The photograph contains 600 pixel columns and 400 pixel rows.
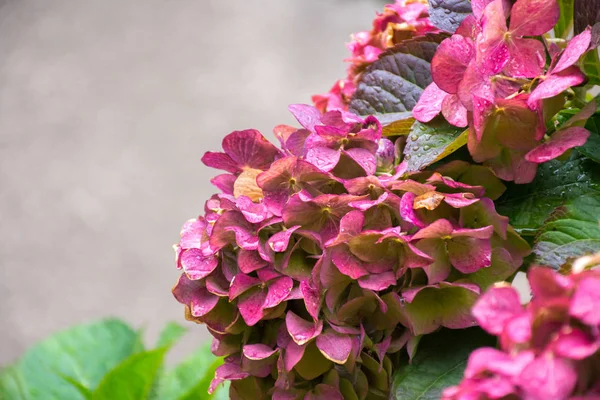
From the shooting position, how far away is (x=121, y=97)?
2.39 meters

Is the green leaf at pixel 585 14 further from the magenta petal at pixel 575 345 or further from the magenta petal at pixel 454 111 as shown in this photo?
the magenta petal at pixel 575 345

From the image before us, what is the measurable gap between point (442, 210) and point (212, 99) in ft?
7.11

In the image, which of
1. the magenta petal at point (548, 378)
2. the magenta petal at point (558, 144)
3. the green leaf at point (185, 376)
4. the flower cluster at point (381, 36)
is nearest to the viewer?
the magenta petal at point (548, 378)

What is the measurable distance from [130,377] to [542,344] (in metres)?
0.38

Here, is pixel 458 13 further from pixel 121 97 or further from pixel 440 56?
pixel 121 97

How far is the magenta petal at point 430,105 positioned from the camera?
302 mm

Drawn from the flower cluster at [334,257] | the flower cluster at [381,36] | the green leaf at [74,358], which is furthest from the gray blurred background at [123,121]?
the flower cluster at [334,257]

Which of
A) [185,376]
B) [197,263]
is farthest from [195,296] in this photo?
[185,376]

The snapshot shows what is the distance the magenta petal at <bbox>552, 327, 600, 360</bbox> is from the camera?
0.16 meters

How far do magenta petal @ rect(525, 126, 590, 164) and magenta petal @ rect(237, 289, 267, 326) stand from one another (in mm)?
125

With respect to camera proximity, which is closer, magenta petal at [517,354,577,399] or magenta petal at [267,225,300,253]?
magenta petal at [517,354,577,399]

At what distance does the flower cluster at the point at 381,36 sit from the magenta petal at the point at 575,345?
241 mm

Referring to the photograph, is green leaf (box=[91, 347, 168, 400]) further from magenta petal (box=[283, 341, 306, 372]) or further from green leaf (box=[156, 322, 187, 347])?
magenta petal (box=[283, 341, 306, 372])

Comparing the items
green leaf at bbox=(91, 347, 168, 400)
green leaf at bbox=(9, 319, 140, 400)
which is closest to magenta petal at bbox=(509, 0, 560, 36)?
green leaf at bbox=(91, 347, 168, 400)
